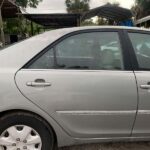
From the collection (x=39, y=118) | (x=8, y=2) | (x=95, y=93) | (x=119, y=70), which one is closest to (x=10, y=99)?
(x=39, y=118)

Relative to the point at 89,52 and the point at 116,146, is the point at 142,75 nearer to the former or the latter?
the point at 89,52

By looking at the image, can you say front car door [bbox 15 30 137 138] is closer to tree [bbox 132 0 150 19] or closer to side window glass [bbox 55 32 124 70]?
side window glass [bbox 55 32 124 70]

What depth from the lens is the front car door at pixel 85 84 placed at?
324 cm

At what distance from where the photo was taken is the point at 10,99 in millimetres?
3195

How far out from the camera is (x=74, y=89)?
3.27 metres

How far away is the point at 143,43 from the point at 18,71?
4.83 ft

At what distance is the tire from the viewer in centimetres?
327

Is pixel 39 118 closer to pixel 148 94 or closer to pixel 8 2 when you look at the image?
pixel 148 94

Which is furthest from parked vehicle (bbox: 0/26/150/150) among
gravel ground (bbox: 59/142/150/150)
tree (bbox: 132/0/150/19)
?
tree (bbox: 132/0/150/19)

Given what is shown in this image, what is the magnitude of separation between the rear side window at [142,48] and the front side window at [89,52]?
0.20 meters

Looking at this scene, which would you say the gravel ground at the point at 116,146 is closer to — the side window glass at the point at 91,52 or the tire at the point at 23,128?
the tire at the point at 23,128

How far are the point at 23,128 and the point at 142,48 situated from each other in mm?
1611

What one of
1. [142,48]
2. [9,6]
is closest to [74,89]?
[142,48]

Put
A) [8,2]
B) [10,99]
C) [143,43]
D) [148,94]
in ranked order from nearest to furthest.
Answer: [10,99] < [148,94] < [143,43] < [8,2]
